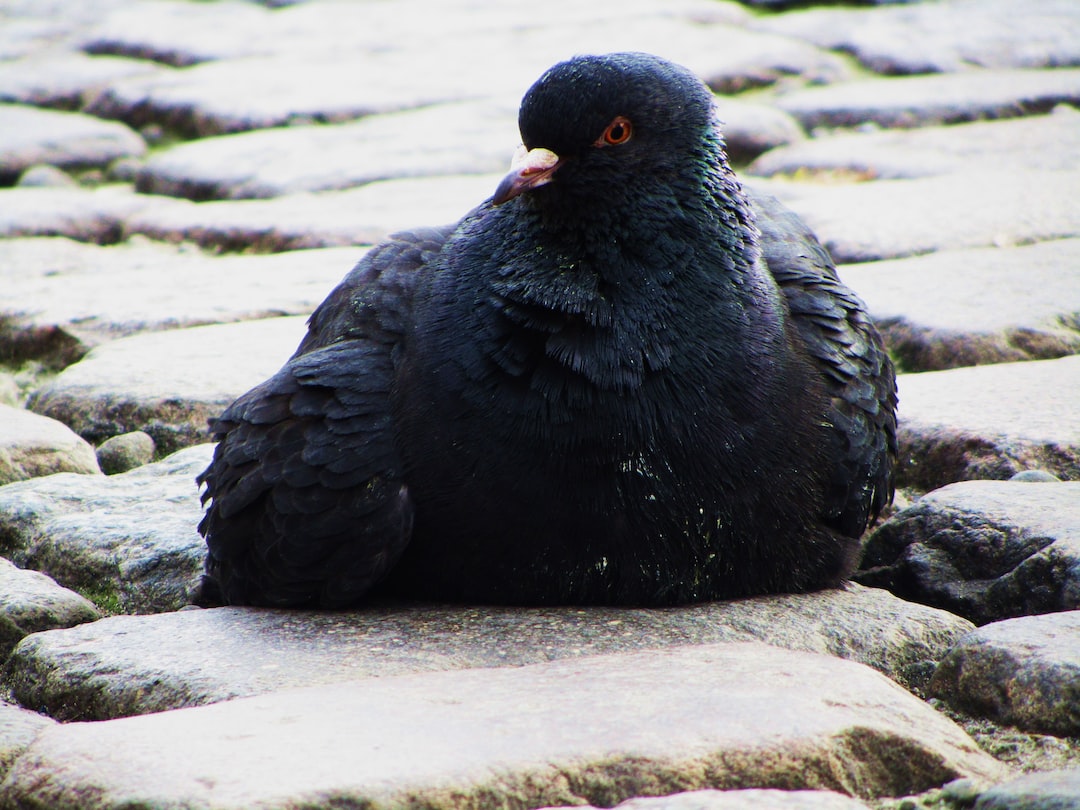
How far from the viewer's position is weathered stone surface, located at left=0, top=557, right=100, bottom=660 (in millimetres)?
3068

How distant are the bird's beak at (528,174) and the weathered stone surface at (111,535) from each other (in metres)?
1.24

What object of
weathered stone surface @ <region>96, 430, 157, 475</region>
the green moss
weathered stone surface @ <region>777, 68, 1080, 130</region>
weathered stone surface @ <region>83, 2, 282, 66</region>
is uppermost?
weathered stone surface @ <region>83, 2, 282, 66</region>

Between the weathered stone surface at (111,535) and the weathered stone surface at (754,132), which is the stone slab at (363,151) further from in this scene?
the weathered stone surface at (111,535)

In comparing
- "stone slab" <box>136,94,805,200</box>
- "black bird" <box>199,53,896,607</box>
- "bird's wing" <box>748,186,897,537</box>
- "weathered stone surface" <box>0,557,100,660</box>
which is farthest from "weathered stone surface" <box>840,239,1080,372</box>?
"weathered stone surface" <box>0,557,100,660</box>

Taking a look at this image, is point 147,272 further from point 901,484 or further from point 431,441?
point 901,484

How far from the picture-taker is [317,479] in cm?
313

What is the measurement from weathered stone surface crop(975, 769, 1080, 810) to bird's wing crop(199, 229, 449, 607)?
148 cm

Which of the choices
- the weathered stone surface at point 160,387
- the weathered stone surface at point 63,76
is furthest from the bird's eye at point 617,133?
the weathered stone surface at point 63,76

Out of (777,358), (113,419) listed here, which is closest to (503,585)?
(777,358)

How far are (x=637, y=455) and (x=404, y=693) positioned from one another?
0.86m

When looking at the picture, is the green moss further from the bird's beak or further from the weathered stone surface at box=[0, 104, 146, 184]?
the weathered stone surface at box=[0, 104, 146, 184]

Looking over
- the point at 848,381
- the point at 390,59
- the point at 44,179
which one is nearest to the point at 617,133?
the point at 848,381

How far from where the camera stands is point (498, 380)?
3111 millimetres

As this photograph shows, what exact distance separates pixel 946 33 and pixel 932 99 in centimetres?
130
